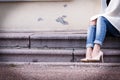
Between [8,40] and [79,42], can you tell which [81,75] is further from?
[8,40]

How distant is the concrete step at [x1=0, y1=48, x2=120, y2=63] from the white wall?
27.4 inches

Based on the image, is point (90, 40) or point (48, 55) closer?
point (90, 40)

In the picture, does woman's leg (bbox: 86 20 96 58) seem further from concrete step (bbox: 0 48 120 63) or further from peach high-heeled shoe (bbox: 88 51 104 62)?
concrete step (bbox: 0 48 120 63)

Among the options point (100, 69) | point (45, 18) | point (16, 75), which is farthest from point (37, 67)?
point (45, 18)

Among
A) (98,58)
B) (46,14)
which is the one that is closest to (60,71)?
(98,58)

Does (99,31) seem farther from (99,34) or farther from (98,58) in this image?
(98,58)

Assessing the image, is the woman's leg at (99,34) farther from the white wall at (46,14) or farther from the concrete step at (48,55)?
the white wall at (46,14)

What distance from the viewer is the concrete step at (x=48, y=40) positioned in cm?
609

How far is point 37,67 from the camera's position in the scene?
219 inches

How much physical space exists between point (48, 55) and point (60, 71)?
73 centimetres

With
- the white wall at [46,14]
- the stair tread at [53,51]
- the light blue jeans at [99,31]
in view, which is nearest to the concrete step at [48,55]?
the stair tread at [53,51]

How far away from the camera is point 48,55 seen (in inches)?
236

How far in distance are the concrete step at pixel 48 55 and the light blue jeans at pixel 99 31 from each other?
272 mm

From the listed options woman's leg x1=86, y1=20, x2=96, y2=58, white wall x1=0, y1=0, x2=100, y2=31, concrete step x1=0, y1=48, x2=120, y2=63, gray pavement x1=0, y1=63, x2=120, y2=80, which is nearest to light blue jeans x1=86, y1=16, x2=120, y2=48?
woman's leg x1=86, y1=20, x2=96, y2=58
